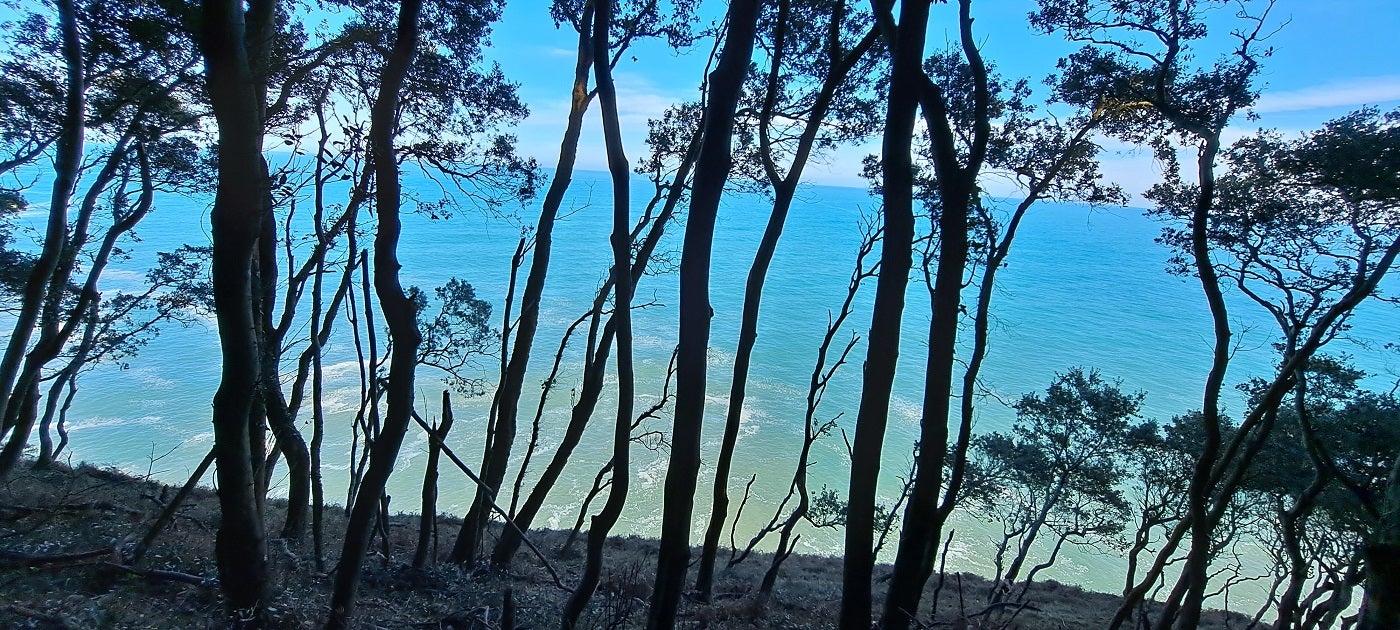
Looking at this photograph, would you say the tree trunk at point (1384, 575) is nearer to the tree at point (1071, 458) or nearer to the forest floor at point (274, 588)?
the forest floor at point (274, 588)

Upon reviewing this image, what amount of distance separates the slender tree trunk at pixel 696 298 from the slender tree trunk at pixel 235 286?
2811 mm

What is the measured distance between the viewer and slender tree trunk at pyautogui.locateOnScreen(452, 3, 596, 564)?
806cm

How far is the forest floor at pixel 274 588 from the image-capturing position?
4.34 m

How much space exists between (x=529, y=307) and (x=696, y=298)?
15.6 ft

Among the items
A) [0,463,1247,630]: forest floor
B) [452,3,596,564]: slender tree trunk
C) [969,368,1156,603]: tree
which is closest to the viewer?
[0,463,1247,630]: forest floor

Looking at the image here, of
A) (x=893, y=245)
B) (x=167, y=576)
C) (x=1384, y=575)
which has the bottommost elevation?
(x=167, y=576)

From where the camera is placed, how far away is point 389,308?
425 centimetres

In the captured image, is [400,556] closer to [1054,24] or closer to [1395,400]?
[1054,24]

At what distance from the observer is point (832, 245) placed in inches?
3014

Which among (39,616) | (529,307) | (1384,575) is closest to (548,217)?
(529,307)

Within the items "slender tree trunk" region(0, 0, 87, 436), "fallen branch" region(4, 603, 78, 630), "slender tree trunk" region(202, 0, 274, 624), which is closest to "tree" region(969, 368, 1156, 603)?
"slender tree trunk" region(202, 0, 274, 624)

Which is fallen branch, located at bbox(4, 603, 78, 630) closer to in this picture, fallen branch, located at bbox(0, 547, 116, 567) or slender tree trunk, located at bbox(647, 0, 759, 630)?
fallen branch, located at bbox(0, 547, 116, 567)

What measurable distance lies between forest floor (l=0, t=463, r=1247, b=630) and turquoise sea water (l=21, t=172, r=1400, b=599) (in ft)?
15.3

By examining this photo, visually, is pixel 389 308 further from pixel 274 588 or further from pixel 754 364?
pixel 754 364
